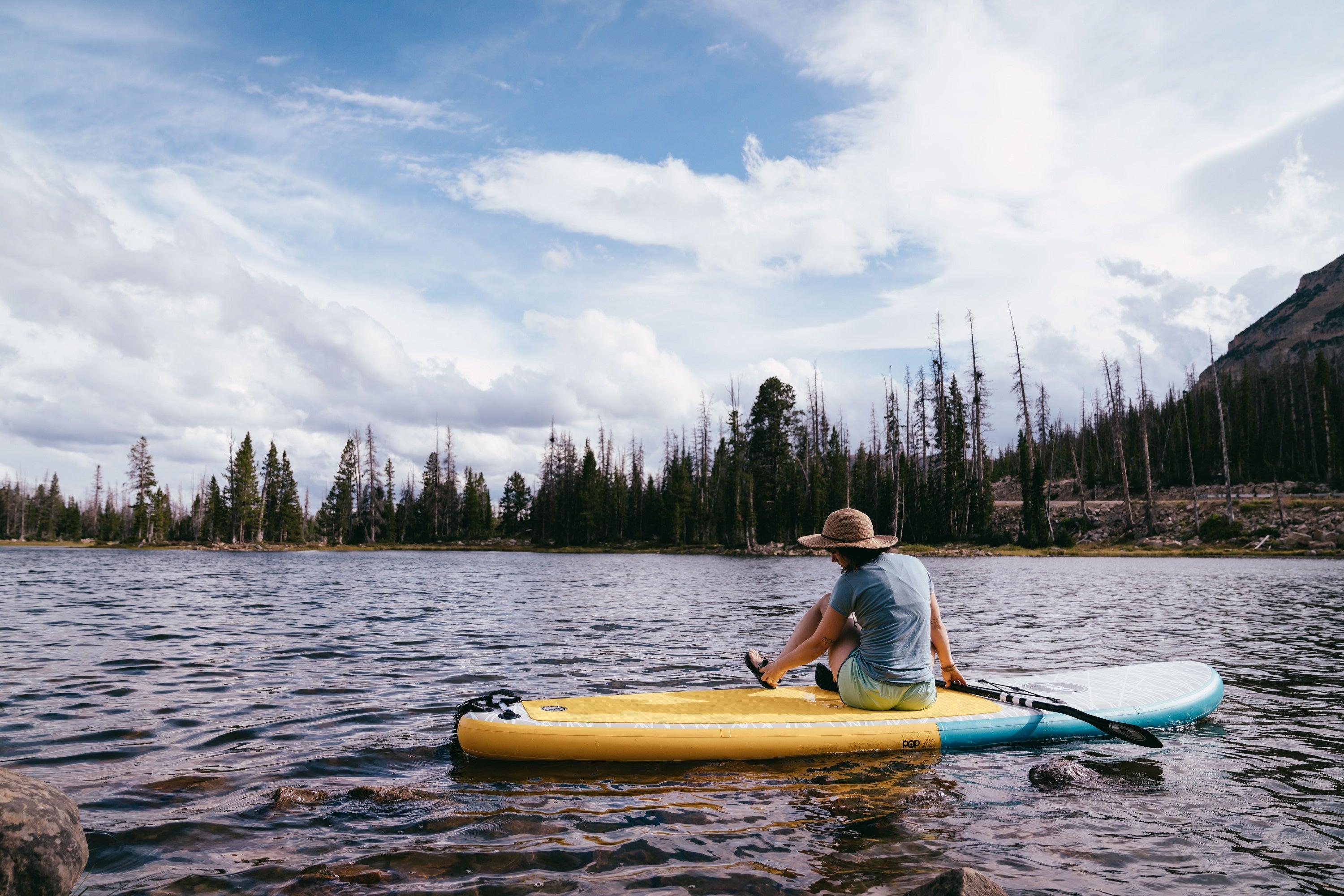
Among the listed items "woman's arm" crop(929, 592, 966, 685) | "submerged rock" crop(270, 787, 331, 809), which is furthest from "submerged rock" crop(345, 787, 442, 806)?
"woman's arm" crop(929, 592, 966, 685)

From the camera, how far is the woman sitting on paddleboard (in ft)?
20.9

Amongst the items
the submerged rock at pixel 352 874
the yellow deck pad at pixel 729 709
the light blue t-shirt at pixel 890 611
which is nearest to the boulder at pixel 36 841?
the submerged rock at pixel 352 874

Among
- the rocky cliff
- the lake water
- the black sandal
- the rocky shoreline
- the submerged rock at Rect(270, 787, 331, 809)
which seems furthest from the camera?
the rocky cliff

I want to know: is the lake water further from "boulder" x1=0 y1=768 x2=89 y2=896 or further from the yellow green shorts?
the yellow green shorts

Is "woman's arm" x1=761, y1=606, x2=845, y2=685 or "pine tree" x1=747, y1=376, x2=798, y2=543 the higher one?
"pine tree" x1=747, y1=376, x2=798, y2=543

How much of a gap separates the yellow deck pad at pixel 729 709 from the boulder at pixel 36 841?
3.09m

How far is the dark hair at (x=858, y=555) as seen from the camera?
6.42 m

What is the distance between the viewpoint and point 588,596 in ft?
77.6

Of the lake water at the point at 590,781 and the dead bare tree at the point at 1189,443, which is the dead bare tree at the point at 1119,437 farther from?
the lake water at the point at 590,781

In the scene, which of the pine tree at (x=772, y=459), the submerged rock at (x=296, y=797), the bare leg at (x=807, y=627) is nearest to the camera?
the submerged rock at (x=296, y=797)

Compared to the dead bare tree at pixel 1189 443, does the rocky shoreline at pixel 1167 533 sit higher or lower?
lower

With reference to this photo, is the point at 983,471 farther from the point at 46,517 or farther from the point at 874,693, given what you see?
the point at 46,517

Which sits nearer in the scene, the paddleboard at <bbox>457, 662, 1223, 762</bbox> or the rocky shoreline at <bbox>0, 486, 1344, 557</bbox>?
the paddleboard at <bbox>457, 662, 1223, 762</bbox>

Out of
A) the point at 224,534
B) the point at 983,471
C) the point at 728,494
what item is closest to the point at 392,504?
the point at 224,534
